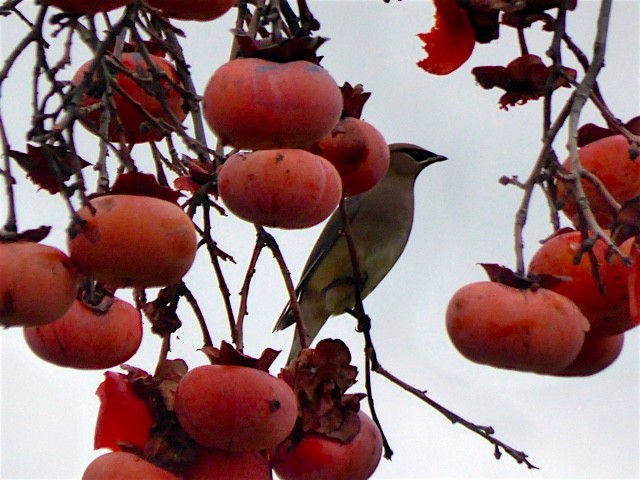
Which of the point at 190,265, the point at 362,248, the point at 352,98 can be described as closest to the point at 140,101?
the point at 352,98

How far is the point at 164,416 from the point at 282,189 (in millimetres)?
422

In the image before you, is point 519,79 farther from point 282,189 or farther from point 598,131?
point 282,189

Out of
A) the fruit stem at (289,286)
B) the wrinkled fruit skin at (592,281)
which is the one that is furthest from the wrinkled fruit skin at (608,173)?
the fruit stem at (289,286)

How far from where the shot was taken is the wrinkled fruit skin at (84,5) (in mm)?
1638

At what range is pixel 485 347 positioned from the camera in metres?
1.77

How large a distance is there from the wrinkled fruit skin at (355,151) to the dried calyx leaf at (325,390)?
0.29 metres

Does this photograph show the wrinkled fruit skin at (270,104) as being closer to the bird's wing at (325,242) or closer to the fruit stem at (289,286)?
the fruit stem at (289,286)

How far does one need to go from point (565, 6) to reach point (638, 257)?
43cm

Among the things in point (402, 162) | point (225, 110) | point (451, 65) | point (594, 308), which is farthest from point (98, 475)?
point (402, 162)

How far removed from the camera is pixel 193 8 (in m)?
1.86

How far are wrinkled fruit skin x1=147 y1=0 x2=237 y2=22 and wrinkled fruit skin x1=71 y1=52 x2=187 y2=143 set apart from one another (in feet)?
0.84

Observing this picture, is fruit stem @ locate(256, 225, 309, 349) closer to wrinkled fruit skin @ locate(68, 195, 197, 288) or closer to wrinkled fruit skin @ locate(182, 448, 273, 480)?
wrinkled fruit skin @ locate(182, 448, 273, 480)

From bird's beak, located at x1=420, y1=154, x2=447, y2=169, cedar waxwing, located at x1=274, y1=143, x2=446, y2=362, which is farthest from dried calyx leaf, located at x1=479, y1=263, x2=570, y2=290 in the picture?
bird's beak, located at x1=420, y1=154, x2=447, y2=169

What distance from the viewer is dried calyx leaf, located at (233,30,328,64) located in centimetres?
183
